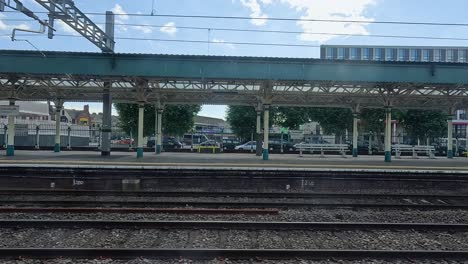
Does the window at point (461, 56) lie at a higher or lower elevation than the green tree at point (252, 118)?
higher

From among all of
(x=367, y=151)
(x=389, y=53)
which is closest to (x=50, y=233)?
(x=367, y=151)

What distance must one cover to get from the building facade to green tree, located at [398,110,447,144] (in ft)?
179

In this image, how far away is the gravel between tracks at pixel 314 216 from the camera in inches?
364

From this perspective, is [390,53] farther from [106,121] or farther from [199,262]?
[199,262]

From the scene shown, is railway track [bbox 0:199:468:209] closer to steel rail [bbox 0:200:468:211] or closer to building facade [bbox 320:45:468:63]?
steel rail [bbox 0:200:468:211]

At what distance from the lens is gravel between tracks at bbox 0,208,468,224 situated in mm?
9234

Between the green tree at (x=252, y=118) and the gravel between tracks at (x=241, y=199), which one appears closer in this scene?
the gravel between tracks at (x=241, y=199)

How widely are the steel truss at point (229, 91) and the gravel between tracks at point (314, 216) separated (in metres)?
12.5

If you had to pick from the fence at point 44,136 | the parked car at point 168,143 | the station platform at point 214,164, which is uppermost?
the fence at point 44,136

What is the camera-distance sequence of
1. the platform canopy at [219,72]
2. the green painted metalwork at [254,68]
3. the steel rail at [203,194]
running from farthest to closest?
the green painted metalwork at [254,68]
the platform canopy at [219,72]
the steel rail at [203,194]

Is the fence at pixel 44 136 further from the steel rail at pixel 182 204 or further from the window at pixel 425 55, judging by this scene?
the window at pixel 425 55

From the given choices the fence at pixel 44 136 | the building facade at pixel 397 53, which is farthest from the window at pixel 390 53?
the fence at pixel 44 136

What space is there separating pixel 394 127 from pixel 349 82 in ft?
116

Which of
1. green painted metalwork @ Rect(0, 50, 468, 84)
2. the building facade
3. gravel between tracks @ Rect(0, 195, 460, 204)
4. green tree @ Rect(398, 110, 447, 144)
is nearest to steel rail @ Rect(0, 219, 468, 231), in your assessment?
gravel between tracks @ Rect(0, 195, 460, 204)
